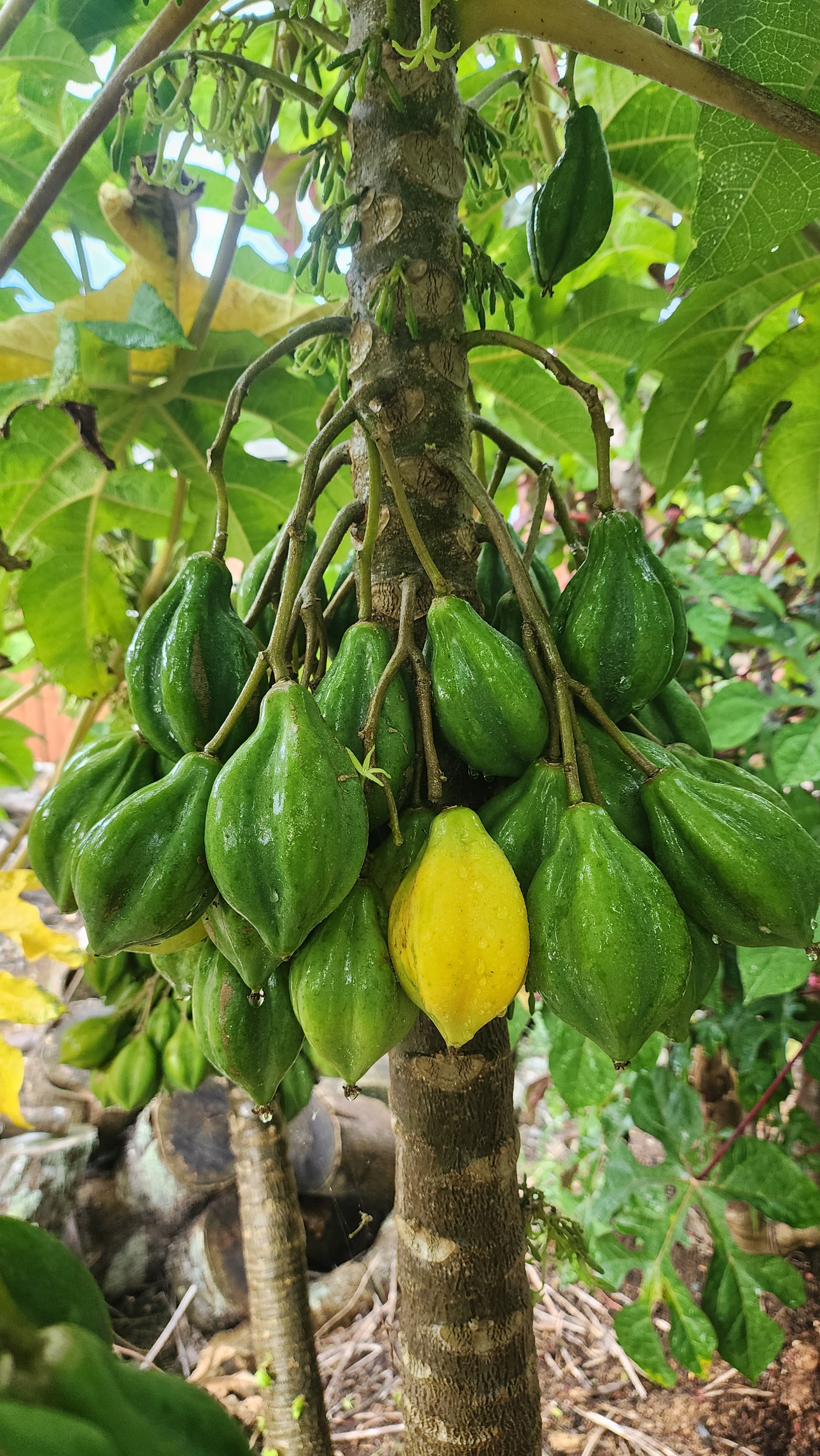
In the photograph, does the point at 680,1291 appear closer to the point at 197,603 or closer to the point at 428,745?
the point at 428,745

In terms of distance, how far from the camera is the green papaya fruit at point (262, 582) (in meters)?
0.96

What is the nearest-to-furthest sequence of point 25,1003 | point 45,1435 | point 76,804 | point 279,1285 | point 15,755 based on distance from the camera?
point 45,1435 < point 76,804 < point 25,1003 < point 279,1285 < point 15,755

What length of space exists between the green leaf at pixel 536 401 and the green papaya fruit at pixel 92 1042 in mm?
1327

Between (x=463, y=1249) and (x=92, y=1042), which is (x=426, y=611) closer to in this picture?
(x=463, y=1249)

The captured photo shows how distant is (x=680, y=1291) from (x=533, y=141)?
193 centimetres

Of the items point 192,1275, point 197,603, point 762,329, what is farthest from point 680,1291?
point 762,329

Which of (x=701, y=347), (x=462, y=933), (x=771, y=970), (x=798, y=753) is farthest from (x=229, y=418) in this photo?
(x=798, y=753)

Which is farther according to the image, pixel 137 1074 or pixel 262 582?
pixel 137 1074

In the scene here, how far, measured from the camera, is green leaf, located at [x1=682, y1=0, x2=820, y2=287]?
0.76 m

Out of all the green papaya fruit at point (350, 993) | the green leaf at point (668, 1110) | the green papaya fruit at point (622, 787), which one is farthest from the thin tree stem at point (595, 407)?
the green leaf at point (668, 1110)

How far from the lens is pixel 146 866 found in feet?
2.30

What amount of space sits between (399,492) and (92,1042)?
53.2 inches

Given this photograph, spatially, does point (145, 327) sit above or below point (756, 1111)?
above

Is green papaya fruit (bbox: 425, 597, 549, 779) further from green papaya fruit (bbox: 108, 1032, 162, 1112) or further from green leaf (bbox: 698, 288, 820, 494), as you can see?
green papaya fruit (bbox: 108, 1032, 162, 1112)
